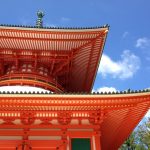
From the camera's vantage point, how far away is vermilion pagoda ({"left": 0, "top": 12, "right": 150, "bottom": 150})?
35.3ft

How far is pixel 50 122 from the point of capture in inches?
458

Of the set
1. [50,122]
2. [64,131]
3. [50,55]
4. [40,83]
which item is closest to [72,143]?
[64,131]

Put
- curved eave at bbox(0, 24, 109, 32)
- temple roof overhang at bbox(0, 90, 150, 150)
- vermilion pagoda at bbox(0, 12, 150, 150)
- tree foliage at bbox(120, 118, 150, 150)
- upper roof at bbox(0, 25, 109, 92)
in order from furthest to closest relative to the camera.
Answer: tree foliage at bbox(120, 118, 150, 150)
upper roof at bbox(0, 25, 109, 92)
curved eave at bbox(0, 24, 109, 32)
vermilion pagoda at bbox(0, 12, 150, 150)
temple roof overhang at bbox(0, 90, 150, 150)

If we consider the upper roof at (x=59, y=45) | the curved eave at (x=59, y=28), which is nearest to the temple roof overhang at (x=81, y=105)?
the upper roof at (x=59, y=45)

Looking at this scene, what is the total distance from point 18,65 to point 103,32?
559 cm

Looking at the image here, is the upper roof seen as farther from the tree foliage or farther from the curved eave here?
the tree foliage

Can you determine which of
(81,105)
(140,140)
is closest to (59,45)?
(81,105)

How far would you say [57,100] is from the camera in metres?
10.6

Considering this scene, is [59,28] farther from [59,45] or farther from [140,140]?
[140,140]

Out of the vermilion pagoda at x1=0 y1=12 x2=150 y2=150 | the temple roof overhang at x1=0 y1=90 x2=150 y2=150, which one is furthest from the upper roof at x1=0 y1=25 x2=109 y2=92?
the temple roof overhang at x1=0 y1=90 x2=150 y2=150

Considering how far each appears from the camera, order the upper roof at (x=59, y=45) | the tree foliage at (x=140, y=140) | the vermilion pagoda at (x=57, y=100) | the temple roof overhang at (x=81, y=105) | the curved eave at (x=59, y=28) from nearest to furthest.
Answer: the temple roof overhang at (x=81, y=105)
the vermilion pagoda at (x=57, y=100)
the curved eave at (x=59, y=28)
the upper roof at (x=59, y=45)
the tree foliage at (x=140, y=140)

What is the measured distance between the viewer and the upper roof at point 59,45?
47.7 ft

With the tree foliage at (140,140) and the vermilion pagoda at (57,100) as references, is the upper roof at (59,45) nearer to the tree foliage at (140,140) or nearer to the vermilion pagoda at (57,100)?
the vermilion pagoda at (57,100)

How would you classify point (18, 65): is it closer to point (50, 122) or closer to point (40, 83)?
point (40, 83)
